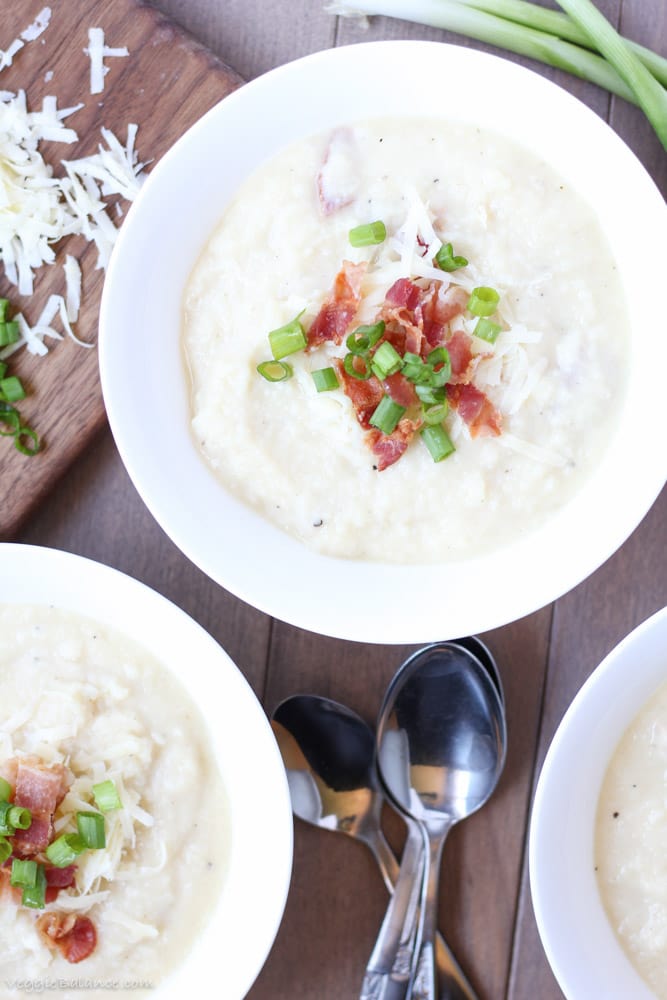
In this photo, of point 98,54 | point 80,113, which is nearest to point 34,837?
point 80,113

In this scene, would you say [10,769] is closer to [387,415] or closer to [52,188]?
[387,415]

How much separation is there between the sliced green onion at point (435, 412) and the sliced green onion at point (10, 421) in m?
0.98

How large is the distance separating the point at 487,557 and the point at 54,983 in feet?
4.21

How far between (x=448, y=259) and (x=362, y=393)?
0.29 metres

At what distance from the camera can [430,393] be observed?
180cm

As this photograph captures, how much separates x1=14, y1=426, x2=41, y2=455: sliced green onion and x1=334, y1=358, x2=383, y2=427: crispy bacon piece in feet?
2.62

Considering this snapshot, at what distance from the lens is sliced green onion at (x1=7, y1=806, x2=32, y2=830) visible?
193 cm

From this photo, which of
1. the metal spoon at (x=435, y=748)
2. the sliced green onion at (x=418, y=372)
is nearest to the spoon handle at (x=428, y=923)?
the metal spoon at (x=435, y=748)

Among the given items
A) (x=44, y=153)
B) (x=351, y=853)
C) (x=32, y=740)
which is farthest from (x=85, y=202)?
(x=351, y=853)

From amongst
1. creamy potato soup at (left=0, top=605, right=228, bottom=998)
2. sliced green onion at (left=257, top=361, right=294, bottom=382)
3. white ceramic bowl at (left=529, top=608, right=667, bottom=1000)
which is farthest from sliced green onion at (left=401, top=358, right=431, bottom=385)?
creamy potato soup at (left=0, top=605, right=228, bottom=998)

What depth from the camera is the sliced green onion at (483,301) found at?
5.84 ft

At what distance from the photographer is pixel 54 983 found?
2.05m

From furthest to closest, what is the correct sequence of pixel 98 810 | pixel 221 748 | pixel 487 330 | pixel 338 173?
1. pixel 221 748
2. pixel 98 810
3. pixel 338 173
4. pixel 487 330

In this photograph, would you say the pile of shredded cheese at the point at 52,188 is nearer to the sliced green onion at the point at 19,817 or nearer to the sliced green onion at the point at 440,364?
the sliced green onion at the point at 440,364
